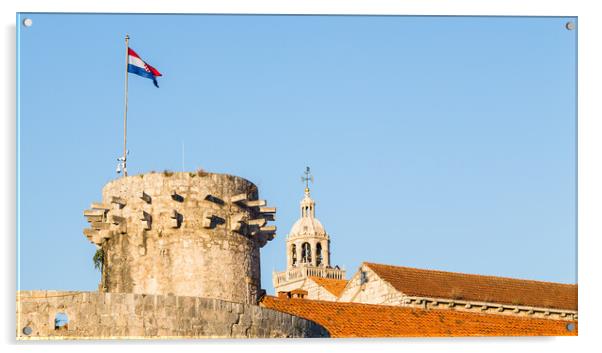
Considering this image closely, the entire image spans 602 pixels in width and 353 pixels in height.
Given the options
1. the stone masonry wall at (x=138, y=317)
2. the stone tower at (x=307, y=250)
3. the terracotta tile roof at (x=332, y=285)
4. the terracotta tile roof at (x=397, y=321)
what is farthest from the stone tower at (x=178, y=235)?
the stone tower at (x=307, y=250)

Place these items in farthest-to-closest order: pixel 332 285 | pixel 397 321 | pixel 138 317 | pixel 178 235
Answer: pixel 332 285, pixel 397 321, pixel 178 235, pixel 138 317

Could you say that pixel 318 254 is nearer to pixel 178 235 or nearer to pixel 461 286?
pixel 461 286

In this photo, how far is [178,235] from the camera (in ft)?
72.7

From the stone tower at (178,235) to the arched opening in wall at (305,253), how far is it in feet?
139

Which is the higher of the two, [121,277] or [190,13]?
[190,13]

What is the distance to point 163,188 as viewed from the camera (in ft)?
73.4

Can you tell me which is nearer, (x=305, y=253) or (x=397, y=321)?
(x=397, y=321)

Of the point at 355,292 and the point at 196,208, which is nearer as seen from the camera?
the point at 196,208

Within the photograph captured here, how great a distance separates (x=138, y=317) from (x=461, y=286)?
51.5 ft

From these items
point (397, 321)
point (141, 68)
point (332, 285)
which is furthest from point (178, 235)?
point (332, 285)
